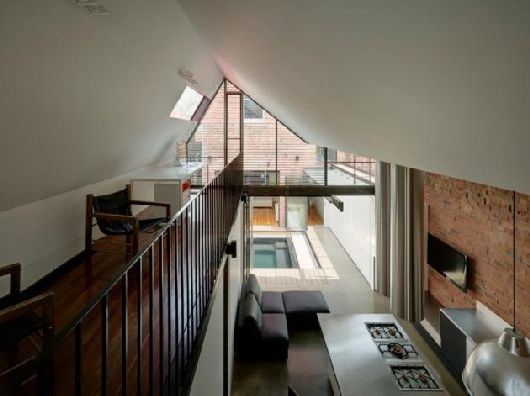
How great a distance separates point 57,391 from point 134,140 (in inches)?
135

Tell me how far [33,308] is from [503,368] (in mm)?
2256

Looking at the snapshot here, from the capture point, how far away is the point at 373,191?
8.63 metres

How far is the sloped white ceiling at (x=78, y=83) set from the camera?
220 cm

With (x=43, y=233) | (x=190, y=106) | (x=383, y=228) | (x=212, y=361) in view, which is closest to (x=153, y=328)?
(x=212, y=361)

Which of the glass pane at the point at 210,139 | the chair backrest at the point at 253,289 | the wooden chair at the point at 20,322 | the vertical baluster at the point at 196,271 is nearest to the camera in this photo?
the wooden chair at the point at 20,322

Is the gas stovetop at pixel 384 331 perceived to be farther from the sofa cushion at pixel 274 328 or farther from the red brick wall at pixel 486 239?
the sofa cushion at pixel 274 328

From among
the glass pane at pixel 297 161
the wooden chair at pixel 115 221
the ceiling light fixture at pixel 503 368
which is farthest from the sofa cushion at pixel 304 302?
the ceiling light fixture at pixel 503 368

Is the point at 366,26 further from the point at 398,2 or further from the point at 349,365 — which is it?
the point at 349,365

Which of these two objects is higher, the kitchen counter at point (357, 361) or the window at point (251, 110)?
the window at point (251, 110)

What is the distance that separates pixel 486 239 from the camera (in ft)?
16.9

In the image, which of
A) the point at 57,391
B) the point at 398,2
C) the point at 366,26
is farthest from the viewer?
the point at 57,391

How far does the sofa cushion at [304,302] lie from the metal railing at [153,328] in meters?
3.45

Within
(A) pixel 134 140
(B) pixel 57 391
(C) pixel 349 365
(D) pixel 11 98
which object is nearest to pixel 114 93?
(D) pixel 11 98

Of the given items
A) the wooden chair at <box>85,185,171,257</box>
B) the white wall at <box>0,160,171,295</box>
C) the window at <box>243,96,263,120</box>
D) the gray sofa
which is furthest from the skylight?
the gray sofa
